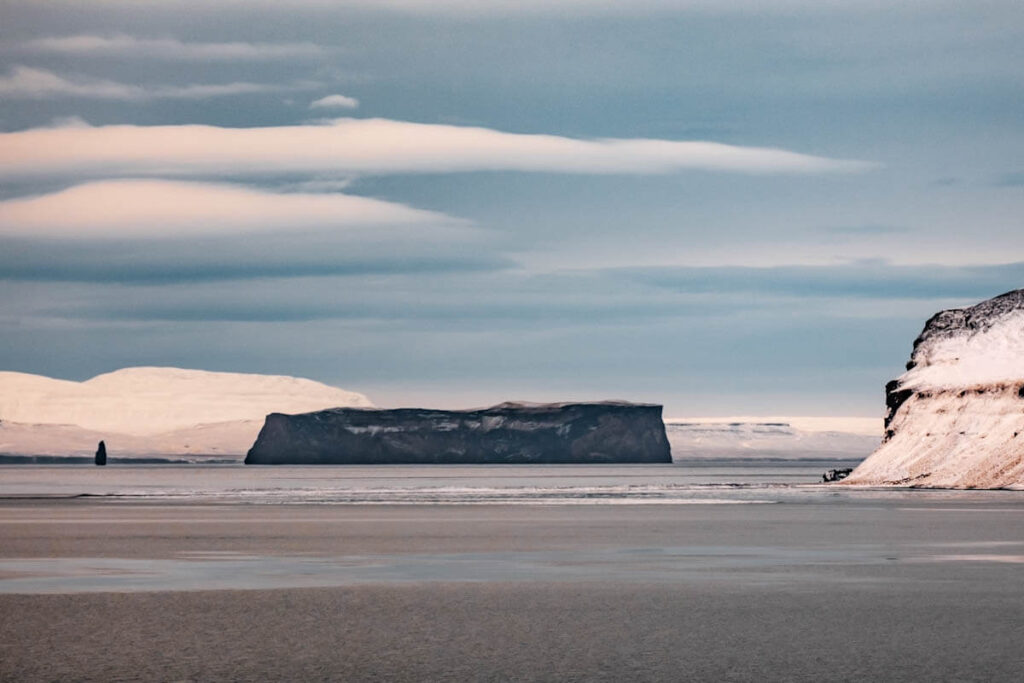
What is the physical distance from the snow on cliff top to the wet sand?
174 ft

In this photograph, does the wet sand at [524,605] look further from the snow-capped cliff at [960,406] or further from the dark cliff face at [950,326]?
the dark cliff face at [950,326]

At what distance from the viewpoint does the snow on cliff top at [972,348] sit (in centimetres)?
9238

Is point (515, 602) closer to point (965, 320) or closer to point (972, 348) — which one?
point (972, 348)

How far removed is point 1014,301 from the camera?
9612 centimetres

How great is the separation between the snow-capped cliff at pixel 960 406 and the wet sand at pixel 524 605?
43342mm

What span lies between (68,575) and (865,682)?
15.7 m

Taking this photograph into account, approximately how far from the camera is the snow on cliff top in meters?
92.4

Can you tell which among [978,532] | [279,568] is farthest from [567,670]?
[978,532]

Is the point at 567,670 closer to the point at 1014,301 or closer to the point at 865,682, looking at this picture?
the point at 865,682

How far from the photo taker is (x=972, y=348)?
97250 millimetres

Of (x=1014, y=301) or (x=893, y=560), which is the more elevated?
(x=1014, y=301)

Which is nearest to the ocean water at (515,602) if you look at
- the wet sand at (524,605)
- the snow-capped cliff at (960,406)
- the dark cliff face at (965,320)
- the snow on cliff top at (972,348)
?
the wet sand at (524,605)

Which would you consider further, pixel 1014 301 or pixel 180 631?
pixel 1014 301

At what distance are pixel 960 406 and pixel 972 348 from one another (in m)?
7.27
